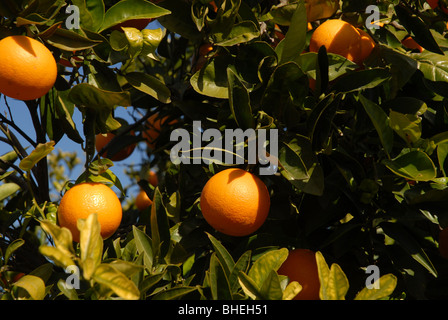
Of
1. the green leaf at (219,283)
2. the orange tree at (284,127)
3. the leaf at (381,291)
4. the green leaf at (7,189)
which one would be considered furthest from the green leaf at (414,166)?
the green leaf at (7,189)

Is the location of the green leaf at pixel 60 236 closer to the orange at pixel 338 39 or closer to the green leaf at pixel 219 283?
the green leaf at pixel 219 283

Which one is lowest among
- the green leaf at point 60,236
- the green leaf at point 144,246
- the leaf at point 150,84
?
the green leaf at point 144,246

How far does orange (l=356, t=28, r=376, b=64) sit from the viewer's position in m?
1.68

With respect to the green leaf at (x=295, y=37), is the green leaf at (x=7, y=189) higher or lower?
lower

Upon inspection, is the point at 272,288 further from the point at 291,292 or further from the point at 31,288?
the point at 31,288

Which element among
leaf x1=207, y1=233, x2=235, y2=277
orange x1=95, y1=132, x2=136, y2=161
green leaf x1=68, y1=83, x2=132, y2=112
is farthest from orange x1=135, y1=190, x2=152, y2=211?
leaf x1=207, y1=233, x2=235, y2=277

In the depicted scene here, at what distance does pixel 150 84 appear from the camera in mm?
1623

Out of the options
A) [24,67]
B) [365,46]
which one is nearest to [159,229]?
[24,67]

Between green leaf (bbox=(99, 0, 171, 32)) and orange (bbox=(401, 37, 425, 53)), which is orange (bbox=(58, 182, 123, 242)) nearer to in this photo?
green leaf (bbox=(99, 0, 171, 32))

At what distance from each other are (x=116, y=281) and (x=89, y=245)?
0.31 feet

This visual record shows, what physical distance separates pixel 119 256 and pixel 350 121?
909 mm

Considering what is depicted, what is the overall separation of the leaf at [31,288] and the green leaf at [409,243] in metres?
1.00

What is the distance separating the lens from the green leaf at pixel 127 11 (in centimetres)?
155
